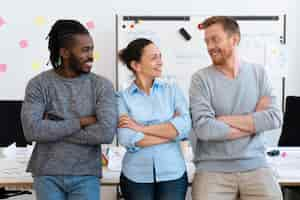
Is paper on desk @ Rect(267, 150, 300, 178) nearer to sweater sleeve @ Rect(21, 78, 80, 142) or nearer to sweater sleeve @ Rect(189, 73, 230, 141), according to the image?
sweater sleeve @ Rect(189, 73, 230, 141)

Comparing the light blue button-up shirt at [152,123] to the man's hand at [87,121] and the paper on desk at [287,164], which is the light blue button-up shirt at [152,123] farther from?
the paper on desk at [287,164]

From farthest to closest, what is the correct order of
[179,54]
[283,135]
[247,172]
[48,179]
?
[179,54], [283,135], [247,172], [48,179]

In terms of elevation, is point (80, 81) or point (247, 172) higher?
point (80, 81)

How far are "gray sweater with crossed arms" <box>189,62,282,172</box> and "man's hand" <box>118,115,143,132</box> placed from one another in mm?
290

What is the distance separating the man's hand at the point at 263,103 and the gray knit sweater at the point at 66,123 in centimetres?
72

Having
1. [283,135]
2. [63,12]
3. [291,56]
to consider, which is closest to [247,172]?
[283,135]

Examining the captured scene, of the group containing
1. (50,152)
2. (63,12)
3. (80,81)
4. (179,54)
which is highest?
(63,12)

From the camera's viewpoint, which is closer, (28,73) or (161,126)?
(161,126)

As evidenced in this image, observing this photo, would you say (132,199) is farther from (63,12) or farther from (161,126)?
(63,12)

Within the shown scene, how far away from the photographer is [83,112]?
6.59ft

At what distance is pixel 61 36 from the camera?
79.7 inches

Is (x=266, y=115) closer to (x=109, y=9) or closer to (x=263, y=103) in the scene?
(x=263, y=103)

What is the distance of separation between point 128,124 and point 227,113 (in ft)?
1.65

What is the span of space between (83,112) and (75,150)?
0.58 feet
